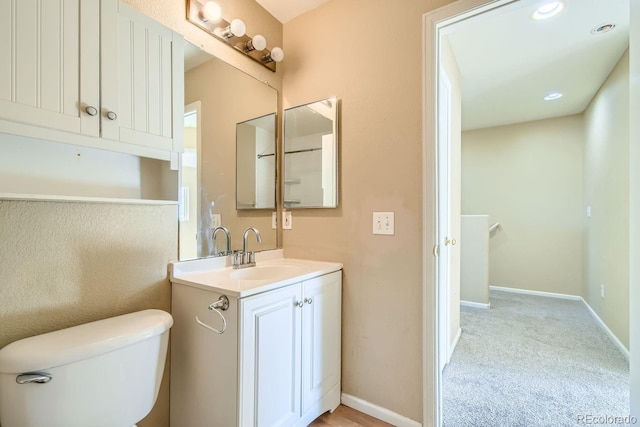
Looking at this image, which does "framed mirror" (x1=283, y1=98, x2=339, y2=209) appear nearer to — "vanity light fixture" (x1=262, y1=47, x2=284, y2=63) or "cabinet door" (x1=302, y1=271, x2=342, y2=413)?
"vanity light fixture" (x1=262, y1=47, x2=284, y2=63)

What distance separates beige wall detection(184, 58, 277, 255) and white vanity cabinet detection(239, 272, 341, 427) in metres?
0.53

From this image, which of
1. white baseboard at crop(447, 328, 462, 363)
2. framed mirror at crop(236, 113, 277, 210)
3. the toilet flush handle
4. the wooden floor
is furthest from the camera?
white baseboard at crop(447, 328, 462, 363)

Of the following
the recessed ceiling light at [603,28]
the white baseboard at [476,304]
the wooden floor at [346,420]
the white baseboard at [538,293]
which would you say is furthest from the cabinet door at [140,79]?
the white baseboard at [538,293]

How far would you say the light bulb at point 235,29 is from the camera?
1513 mm

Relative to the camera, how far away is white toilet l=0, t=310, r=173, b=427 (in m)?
0.81

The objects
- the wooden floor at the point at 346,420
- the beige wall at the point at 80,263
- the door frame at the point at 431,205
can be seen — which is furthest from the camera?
the wooden floor at the point at 346,420

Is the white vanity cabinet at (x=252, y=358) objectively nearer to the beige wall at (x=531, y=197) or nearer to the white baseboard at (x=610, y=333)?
the white baseboard at (x=610, y=333)

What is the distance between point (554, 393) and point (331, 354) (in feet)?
4.70

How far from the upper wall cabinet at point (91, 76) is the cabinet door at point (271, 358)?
84 cm

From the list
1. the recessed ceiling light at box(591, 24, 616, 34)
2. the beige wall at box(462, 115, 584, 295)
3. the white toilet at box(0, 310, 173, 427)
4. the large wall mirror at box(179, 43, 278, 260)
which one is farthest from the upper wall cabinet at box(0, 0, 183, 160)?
the beige wall at box(462, 115, 584, 295)

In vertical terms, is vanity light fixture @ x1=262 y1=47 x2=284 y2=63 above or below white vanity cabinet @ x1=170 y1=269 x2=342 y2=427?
above

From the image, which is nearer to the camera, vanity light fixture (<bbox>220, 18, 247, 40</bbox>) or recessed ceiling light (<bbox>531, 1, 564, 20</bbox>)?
vanity light fixture (<bbox>220, 18, 247, 40</bbox>)

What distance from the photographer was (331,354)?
1.58 metres

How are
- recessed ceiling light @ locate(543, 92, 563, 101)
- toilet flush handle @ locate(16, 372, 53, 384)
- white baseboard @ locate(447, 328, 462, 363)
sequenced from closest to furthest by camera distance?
toilet flush handle @ locate(16, 372, 53, 384), white baseboard @ locate(447, 328, 462, 363), recessed ceiling light @ locate(543, 92, 563, 101)
